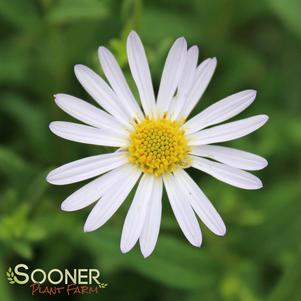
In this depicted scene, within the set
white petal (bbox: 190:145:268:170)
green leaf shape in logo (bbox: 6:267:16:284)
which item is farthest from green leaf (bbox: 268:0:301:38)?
green leaf shape in logo (bbox: 6:267:16:284)

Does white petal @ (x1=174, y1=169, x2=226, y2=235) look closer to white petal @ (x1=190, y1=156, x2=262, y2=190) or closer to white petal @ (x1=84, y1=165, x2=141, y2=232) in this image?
white petal @ (x1=190, y1=156, x2=262, y2=190)

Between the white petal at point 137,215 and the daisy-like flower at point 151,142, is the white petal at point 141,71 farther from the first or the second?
the white petal at point 137,215

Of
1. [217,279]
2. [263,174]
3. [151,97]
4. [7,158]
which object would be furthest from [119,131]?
[263,174]

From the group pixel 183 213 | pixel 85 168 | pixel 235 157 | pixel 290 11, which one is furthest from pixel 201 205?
pixel 290 11

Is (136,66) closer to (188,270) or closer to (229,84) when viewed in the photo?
(188,270)

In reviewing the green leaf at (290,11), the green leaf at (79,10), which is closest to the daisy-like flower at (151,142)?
the green leaf at (79,10)

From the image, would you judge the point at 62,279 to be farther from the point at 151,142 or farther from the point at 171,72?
the point at 171,72
